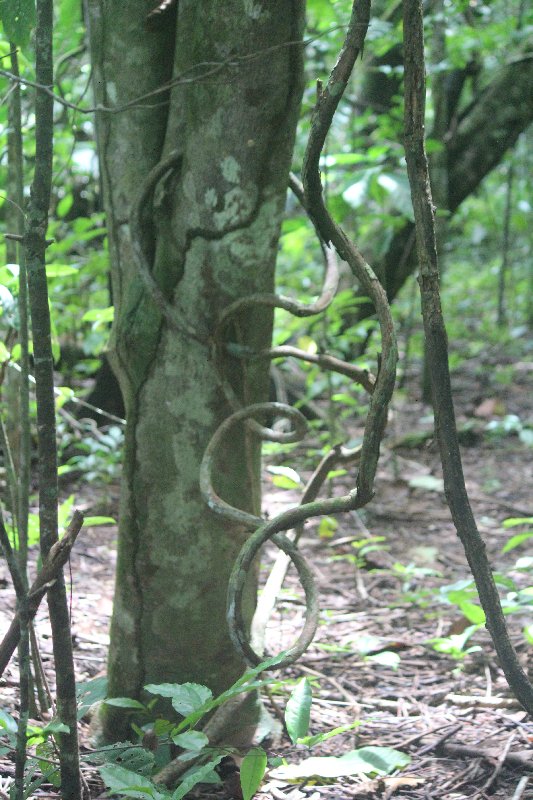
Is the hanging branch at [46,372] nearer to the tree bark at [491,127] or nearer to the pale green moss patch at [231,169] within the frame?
the pale green moss patch at [231,169]

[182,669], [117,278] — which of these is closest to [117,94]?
[117,278]

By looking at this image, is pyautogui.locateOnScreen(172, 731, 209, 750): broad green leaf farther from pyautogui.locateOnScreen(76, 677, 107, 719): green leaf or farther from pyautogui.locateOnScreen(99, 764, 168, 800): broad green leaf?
pyautogui.locateOnScreen(76, 677, 107, 719): green leaf

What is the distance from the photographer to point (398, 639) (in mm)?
2479

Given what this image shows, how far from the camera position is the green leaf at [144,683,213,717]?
1.40m

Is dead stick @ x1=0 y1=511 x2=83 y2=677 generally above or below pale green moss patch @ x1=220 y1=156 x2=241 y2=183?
below

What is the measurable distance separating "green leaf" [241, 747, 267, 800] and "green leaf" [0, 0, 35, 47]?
1403 mm

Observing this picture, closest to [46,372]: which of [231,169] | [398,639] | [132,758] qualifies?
[231,169]

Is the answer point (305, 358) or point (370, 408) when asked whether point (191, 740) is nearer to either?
point (370, 408)

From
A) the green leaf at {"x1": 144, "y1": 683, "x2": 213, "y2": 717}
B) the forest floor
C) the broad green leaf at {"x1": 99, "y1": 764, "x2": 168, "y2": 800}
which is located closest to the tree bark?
the forest floor

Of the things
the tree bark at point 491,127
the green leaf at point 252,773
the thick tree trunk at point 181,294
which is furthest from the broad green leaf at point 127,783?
the tree bark at point 491,127

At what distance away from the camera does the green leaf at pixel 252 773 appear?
142 centimetres

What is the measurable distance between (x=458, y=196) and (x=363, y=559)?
10.3 feet

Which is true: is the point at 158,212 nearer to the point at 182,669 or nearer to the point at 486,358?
the point at 182,669

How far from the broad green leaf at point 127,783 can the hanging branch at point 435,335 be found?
642 mm
